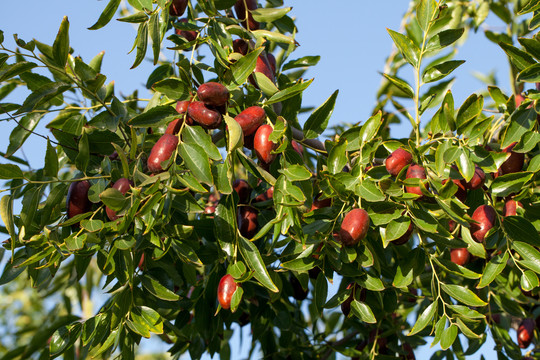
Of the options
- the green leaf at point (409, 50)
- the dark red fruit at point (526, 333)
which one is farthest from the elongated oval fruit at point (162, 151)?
the dark red fruit at point (526, 333)

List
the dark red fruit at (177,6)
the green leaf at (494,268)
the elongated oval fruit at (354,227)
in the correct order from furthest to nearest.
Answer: the dark red fruit at (177,6) < the green leaf at (494,268) < the elongated oval fruit at (354,227)

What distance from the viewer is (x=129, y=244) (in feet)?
4.78

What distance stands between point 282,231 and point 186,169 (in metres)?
0.31

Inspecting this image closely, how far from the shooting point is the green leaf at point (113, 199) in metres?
1.39

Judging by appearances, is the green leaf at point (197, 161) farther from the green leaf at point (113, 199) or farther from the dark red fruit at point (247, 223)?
the dark red fruit at point (247, 223)

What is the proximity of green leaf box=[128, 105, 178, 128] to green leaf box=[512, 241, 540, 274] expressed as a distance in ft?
3.22

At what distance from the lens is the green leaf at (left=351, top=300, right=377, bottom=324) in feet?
5.39

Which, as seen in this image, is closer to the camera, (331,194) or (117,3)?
(331,194)

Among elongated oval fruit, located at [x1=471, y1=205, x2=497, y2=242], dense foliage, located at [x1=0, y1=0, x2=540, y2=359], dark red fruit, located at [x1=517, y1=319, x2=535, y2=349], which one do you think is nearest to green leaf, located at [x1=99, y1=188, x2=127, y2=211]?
dense foliage, located at [x1=0, y1=0, x2=540, y2=359]

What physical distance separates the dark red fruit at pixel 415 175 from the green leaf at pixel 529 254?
32cm

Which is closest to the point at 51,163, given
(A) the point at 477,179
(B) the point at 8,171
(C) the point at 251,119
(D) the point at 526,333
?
(B) the point at 8,171

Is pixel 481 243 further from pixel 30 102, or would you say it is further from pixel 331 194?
pixel 30 102

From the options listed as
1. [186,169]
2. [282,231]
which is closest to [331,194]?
[282,231]

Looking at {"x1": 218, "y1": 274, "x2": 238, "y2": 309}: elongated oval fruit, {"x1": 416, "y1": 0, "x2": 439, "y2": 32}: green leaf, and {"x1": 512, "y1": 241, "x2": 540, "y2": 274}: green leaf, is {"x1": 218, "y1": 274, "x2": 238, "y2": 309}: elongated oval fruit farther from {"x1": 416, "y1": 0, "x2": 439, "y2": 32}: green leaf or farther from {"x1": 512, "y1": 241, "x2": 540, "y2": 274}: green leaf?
{"x1": 416, "y1": 0, "x2": 439, "y2": 32}: green leaf
